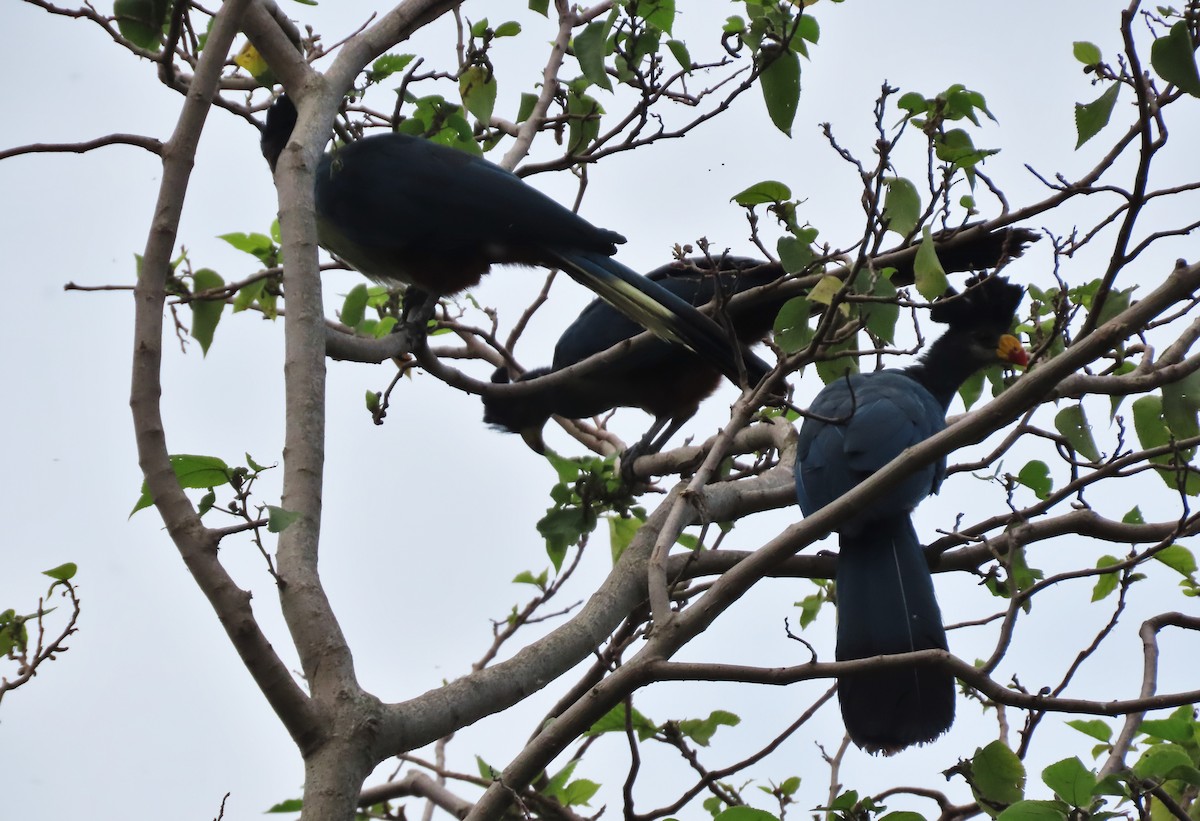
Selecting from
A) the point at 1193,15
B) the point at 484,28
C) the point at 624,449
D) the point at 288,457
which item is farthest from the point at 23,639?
the point at 1193,15

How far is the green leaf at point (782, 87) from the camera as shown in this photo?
10.3ft

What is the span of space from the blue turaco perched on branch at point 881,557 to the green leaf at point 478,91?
4.86 ft

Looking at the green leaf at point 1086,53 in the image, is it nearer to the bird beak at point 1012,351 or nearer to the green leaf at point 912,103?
the green leaf at point 912,103

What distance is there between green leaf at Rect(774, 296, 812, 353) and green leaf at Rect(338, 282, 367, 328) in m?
1.54

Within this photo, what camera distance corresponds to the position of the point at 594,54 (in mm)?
3480

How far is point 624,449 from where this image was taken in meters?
5.12

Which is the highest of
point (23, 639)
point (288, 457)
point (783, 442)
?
point (783, 442)

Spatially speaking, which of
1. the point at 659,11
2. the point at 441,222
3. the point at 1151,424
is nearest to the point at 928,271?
the point at 1151,424

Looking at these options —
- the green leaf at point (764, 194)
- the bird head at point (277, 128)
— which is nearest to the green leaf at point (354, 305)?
the bird head at point (277, 128)

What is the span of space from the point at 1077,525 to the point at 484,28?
2.37 meters

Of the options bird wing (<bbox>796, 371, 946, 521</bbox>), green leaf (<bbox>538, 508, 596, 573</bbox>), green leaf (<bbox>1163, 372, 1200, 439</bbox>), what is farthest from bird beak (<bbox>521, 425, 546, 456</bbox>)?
green leaf (<bbox>1163, 372, 1200, 439</bbox>)

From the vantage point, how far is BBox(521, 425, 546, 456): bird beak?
5.96 meters

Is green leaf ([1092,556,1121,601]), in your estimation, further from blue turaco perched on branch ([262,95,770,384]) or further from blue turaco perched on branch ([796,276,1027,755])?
blue turaco perched on branch ([262,95,770,384])

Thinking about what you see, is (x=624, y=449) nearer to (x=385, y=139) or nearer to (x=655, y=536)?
(x=385, y=139)
